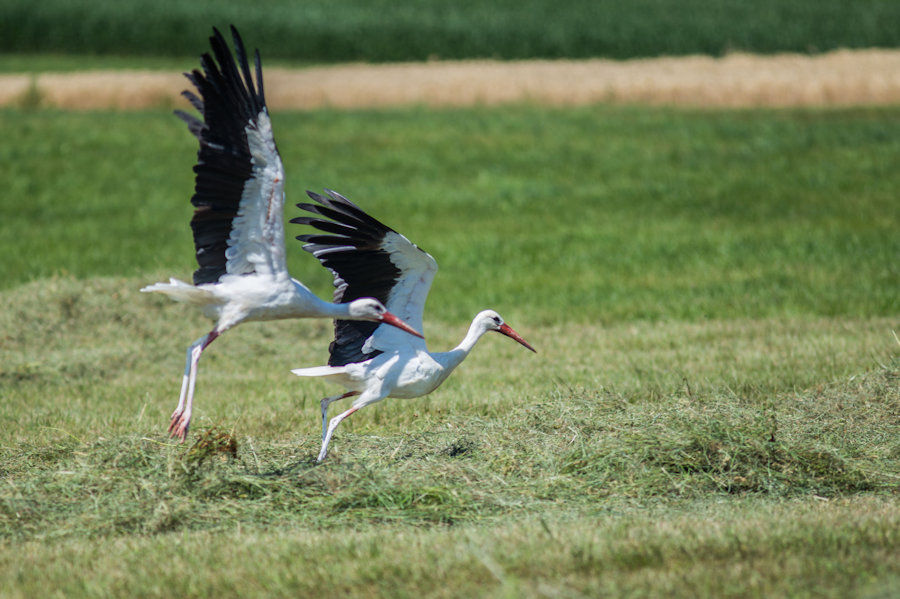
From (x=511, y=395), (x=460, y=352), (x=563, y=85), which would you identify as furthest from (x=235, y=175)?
(x=563, y=85)

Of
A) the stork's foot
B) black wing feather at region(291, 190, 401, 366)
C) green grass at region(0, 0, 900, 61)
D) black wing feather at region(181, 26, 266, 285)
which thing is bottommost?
the stork's foot

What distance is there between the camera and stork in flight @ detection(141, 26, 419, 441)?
242 inches

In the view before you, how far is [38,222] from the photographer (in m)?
16.8

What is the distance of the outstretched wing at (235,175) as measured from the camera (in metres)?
6.12

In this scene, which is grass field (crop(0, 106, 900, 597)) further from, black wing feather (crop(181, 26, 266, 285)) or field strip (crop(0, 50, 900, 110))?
field strip (crop(0, 50, 900, 110))

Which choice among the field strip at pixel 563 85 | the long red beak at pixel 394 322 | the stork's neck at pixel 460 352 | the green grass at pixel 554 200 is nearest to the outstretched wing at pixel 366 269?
the stork's neck at pixel 460 352

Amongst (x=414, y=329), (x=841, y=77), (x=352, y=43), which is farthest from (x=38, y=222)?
(x=352, y=43)

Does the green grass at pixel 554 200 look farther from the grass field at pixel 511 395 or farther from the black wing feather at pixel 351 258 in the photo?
the black wing feather at pixel 351 258

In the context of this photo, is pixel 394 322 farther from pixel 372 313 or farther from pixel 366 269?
pixel 366 269

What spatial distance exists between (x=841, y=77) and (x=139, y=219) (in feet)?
55.4

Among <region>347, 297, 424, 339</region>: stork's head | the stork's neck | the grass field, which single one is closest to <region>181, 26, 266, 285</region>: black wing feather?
<region>347, 297, 424, 339</region>: stork's head

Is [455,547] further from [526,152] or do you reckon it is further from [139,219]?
[526,152]

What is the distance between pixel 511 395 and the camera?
8.38 meters

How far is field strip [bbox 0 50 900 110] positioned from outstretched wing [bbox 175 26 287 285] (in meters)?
19.9
